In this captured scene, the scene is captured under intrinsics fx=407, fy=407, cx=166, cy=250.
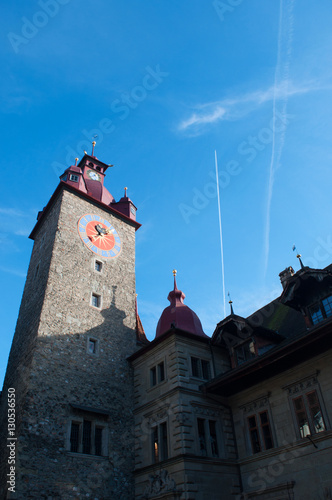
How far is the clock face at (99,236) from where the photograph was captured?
945 inches

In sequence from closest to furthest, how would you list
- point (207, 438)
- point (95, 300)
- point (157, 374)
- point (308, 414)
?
point (308, 414), point (207, 438), point (157, 374), point (95, 300)

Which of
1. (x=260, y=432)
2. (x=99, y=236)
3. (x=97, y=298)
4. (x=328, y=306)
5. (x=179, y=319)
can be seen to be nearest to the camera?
(x=328, y=306)

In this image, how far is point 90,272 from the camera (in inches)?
893

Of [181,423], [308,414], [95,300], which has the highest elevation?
[95,300]

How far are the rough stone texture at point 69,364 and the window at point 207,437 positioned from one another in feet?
11.9

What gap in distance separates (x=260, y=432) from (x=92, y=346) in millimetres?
8774

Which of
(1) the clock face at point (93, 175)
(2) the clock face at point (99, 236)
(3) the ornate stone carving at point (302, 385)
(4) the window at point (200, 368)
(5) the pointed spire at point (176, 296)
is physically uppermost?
(1) the clock face at point (93, 175)

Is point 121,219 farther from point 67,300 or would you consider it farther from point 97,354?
point 97,354

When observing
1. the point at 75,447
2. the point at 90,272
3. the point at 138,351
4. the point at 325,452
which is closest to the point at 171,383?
the point at 138,351

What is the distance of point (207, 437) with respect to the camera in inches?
655

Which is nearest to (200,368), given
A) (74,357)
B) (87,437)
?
(87,437)

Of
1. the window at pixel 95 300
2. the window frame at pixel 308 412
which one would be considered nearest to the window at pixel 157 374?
the window at pixel 95 300

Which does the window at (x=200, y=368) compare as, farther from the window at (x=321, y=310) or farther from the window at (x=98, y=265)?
the window at (x=98, y=265)

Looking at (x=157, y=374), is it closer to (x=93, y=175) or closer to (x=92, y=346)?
(x=92, y=346)
